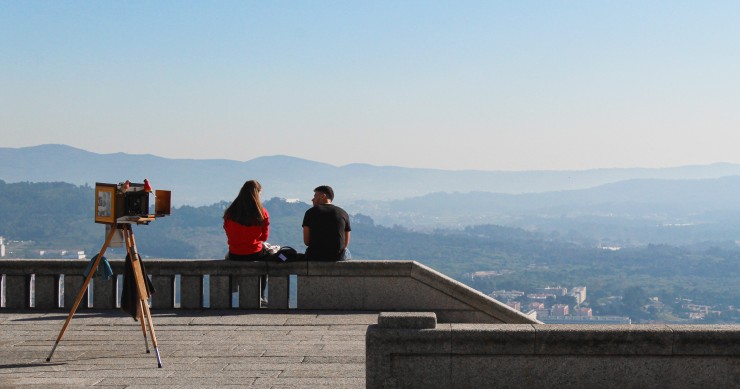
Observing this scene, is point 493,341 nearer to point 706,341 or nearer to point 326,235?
point 706,341

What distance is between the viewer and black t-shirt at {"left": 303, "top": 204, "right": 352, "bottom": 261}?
47.8ft

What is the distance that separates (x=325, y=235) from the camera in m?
14.6

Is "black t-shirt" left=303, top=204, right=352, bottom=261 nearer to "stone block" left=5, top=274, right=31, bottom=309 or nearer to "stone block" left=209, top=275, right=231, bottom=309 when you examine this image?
"stone block" left=209, top=275, right=231, bottom=309

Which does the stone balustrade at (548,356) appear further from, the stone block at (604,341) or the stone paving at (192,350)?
the stone paving at (192,350)

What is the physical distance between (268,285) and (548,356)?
23.4 ft

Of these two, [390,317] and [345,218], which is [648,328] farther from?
[345,218]

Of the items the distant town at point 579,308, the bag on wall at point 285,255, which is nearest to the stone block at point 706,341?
the bag on wall at point 285,255

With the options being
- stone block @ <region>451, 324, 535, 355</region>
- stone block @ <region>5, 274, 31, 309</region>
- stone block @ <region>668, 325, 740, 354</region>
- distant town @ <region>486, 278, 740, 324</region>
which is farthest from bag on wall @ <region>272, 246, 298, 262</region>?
distant town @ <region>486, 278, 740, 324</region>

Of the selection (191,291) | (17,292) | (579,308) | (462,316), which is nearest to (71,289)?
(17,292)

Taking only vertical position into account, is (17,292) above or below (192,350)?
above

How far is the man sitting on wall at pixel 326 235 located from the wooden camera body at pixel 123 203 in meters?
4.29

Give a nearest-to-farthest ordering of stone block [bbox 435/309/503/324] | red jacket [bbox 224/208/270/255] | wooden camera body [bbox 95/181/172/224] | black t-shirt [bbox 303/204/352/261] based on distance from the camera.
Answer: wooden camera body [bbox 95/181/172/224]
stone block [bbox 435/309/503/324]
red jacket [bbox 224/208/270/255]
black t-shirt [bbox 303/204/352/261]

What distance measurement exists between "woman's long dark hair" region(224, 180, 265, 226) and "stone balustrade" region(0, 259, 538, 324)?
0.61 meters

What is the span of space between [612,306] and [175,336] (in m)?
171
